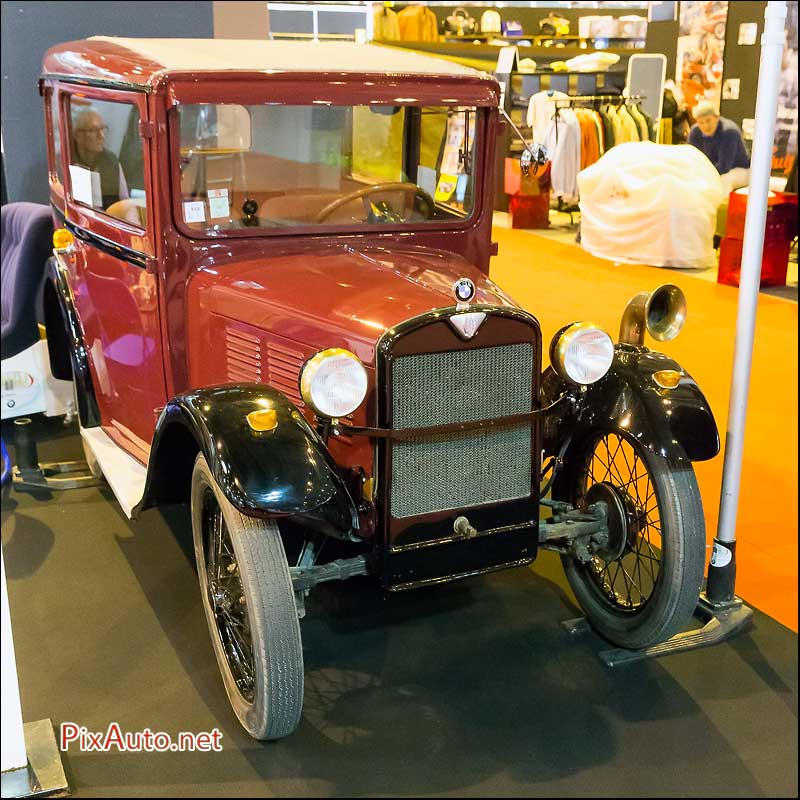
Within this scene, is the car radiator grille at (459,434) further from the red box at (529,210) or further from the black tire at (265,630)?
the red box at (529,210)

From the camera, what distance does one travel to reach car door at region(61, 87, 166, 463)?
2943mm

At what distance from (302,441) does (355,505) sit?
283mm

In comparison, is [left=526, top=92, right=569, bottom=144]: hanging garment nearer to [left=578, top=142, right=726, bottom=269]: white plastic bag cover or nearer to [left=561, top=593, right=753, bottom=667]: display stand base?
[left=578, top=142, right=726, bottom=269]: white plastic bag cover

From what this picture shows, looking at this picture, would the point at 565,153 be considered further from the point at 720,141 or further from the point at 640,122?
the point at 720,141

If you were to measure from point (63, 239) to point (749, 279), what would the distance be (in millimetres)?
2505

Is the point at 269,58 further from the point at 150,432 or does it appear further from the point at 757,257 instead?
the point at 757,257

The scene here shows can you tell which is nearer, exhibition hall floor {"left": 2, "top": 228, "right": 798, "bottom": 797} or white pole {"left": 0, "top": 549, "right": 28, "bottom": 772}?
white pole {"left": 0, "top": 549, "right": 28, "bottom": 772}

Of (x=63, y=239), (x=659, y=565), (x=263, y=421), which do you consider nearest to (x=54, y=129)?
(x=63, y=239)

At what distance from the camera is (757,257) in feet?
8.64

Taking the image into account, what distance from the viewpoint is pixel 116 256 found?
10.3ft

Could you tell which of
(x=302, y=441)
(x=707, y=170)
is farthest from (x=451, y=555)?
(x=707, y=170)

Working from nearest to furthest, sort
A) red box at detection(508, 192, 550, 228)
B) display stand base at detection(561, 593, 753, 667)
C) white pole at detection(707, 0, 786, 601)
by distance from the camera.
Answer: white pole at detection(707, 0, 786, 601) < display stand base at detection(561, 593, 753, 667) < red box at detection(508, 192, 550, 228)

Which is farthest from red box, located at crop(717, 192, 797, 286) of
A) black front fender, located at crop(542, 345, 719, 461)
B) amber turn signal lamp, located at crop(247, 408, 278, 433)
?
amber turn signal lamp, located at crop(247, 408, 278, 433)

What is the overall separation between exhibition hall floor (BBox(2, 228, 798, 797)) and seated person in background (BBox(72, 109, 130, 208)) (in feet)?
3.91
